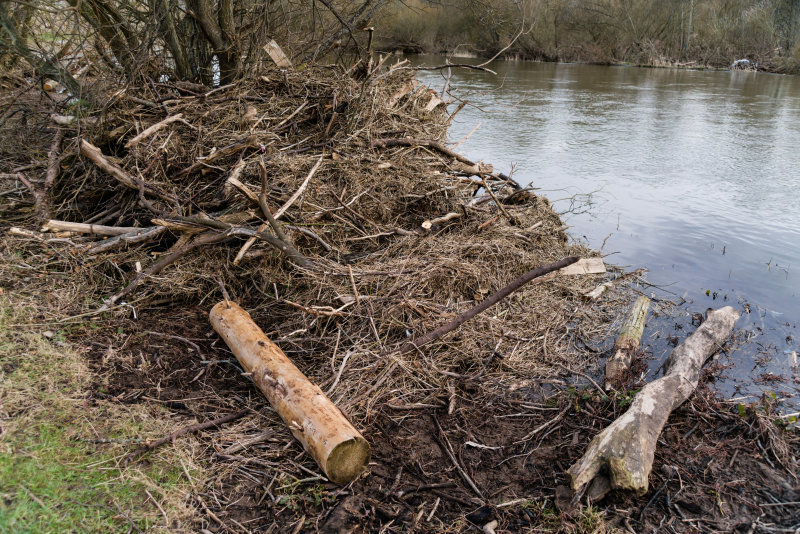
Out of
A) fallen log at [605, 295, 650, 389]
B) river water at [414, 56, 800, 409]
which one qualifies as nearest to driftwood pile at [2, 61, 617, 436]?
fallen log at [605, 295, 650, 389]

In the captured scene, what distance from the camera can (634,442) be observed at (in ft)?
10.5

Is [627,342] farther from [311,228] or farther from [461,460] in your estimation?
[311,228]

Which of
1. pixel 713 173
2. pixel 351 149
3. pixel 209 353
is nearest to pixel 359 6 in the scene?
pixel 351 149

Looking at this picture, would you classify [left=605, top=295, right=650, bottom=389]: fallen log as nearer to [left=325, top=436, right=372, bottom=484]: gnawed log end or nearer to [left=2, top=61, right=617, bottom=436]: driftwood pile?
[left=2, top=61, right=617, bottom=436]: driftwood pile

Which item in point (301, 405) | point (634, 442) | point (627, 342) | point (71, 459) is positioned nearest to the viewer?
point (71, 459)

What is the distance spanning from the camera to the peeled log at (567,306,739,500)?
3057mm

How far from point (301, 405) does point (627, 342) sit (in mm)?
2713

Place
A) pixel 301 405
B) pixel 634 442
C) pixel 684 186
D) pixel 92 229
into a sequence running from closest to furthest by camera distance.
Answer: pixel 634 442
pixel 301 405
pixel 92 229
pixel 684 186

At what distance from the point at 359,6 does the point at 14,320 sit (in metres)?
6.07

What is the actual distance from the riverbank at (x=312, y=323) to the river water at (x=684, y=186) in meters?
0.92

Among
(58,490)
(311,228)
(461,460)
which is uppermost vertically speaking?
(311,228)

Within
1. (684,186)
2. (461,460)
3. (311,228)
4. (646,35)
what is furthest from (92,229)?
(646,35)

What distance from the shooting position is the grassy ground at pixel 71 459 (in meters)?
2.69

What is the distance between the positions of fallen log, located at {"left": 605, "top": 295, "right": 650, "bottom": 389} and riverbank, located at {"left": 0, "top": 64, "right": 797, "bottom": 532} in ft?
0.82
